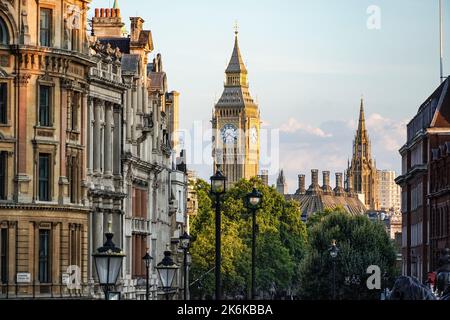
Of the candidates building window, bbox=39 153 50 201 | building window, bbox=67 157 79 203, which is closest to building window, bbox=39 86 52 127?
building window, bbox=39 153 50 201

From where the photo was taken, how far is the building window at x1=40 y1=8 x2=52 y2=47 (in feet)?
212

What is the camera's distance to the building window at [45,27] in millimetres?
64500

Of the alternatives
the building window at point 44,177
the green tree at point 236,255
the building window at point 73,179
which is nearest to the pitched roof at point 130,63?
the building window at point 73,179

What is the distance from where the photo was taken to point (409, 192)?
520 ft

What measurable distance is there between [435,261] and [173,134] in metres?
23.0

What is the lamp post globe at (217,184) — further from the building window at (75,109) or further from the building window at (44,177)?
the building window at (75,109)

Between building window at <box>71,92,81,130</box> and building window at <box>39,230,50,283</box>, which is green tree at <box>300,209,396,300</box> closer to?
building window at <box>71,92,81,130</box>

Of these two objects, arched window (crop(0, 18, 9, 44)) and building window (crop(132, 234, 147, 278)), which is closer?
arched window (crop(0, 18, 9, 44))

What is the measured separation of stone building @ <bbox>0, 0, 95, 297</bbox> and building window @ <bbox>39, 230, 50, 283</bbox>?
1.5 inches

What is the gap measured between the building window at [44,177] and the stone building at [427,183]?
190 feet

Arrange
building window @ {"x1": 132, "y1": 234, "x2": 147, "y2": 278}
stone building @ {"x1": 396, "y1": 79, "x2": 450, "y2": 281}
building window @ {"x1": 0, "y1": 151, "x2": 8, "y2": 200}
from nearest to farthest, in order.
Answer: building window @ {"x1": 0, "y1": 151, "x2": 8, "y2": 200} < building window @ {"x1": 132, "y1": 234, "x2": 147, "y2": 278} < stone building @ {"x1": 396, "y1": 79, "x2": 450, "y2": 281}
